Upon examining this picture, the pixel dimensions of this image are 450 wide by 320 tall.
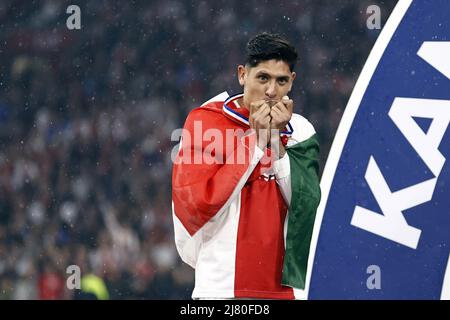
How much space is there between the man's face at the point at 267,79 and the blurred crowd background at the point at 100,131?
201 centimetres

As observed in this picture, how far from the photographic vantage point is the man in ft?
8.94

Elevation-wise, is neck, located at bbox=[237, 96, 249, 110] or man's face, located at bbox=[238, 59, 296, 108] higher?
man's face, located at bbox=[238, 59, 296, 108]

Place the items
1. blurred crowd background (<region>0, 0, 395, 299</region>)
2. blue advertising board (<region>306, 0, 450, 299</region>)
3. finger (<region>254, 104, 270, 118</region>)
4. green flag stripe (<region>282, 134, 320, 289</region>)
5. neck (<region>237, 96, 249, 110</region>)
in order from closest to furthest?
finger (<region>254, 104, 270, 118</region>) → green flag stripe (<region>282, 134, 320, 289</region>) → neck (<region>237, 96, 249, 110</region>) → blue advertising board (<region>306, 0, 450, 299</region>) → blurred crowd background (<region>0, 0, 395, 299</region>)

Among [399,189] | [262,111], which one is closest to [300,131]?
[262,111]

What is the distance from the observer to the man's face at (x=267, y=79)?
2844 millimetres

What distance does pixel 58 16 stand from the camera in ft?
16.9

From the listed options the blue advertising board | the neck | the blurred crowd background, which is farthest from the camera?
the blurred crowd background

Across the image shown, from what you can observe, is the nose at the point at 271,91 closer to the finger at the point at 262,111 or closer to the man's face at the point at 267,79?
the man's face at the point at 267,79

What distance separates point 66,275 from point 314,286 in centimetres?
147

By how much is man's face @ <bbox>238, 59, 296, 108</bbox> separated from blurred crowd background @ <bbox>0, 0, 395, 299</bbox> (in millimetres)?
2014

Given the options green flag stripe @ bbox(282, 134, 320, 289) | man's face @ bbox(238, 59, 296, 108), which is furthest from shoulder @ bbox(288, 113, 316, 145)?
man's face @ bbox(238, 59, 296, 108)

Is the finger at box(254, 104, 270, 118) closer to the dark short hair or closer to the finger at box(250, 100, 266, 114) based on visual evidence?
the finger at box(250, 100, 266, 114)

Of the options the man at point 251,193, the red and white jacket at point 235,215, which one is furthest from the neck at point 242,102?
the red and white jacket at point 235,215

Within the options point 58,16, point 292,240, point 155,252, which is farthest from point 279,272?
point 58,16
